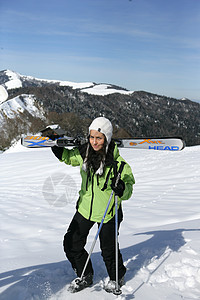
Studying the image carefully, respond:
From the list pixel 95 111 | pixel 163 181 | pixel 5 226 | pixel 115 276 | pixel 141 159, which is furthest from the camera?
pixel 95 111

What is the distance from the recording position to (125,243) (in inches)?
169

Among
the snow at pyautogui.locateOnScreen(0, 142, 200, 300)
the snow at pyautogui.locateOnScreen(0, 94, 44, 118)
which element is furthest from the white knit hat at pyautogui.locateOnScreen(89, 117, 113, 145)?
the snow at pyautogui.locateOnScreen(0, 94, 44, 118)

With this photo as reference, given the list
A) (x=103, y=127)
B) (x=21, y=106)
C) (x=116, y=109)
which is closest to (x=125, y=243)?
(x=103, y=127)

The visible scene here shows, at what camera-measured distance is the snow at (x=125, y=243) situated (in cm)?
286

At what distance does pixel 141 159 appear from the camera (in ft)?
58.5

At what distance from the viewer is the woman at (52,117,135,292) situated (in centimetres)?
278

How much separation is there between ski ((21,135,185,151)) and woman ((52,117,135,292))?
0.45 feet

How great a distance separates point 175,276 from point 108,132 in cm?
185

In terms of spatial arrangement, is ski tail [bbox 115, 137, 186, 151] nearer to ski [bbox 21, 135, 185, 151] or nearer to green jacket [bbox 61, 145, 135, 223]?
ski [bbox 21, 135, 185, 151]

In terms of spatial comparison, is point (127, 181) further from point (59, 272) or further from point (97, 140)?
point (59, 272)

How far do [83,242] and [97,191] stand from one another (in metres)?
0.63

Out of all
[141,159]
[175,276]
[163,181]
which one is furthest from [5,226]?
[141,159]

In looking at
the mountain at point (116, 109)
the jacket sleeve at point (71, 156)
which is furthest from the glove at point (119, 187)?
the mountain at point (116, 109)

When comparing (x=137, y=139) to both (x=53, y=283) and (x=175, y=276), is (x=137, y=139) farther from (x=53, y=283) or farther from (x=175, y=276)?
(x=53, y=283)
